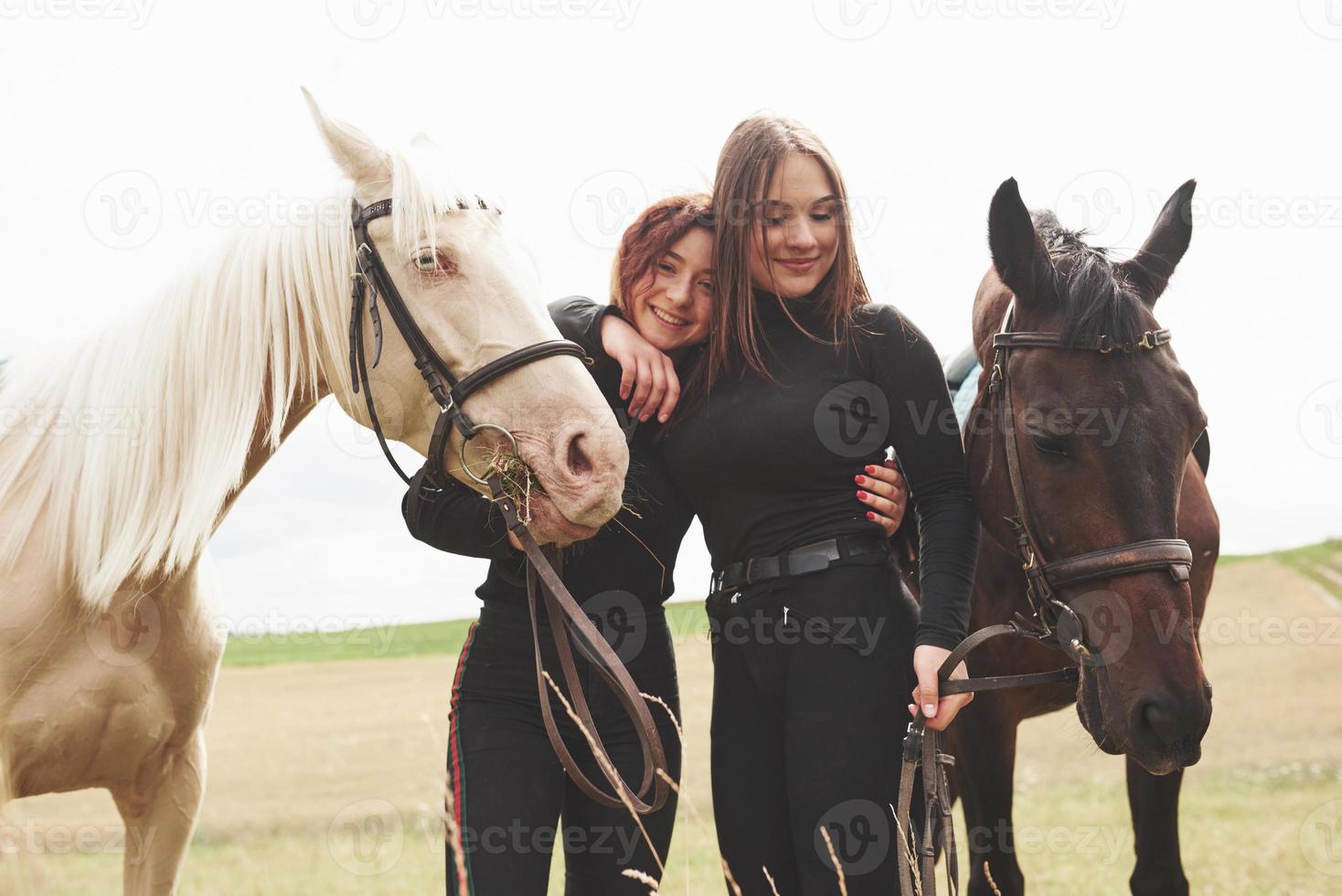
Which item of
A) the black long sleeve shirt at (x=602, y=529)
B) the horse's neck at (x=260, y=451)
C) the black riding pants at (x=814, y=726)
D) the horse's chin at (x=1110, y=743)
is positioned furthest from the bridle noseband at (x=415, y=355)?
the horse's chin at (x=1110, y=743)

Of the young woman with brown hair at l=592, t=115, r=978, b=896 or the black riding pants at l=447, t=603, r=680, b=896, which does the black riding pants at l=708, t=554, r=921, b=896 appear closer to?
the young woman with brown hair at l=592, t=115, r=978, b=896

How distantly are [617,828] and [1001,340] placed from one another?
1.58m

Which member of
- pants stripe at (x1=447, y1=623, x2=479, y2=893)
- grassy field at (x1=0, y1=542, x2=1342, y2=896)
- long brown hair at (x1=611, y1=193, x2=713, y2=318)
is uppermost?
long brown hair at (x1=611, y1=193, x2=713, y2=318)

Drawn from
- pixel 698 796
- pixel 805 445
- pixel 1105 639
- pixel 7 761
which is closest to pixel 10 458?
pixel 7 761

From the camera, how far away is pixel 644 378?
8.23ft

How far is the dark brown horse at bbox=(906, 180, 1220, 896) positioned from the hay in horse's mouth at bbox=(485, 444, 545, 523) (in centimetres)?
121

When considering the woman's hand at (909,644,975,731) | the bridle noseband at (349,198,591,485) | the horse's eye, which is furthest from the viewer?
the horse's eye

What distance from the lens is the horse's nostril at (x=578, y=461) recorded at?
87.0 inches

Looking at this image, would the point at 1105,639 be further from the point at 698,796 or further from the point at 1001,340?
the point at 698,796

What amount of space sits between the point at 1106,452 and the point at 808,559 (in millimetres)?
736

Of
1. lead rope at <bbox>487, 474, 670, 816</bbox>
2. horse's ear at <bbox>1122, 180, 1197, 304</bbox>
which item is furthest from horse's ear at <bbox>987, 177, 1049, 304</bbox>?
lead rope at <bbox>487, 474, 670, 816</bbox>

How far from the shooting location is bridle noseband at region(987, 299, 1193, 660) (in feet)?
7.47

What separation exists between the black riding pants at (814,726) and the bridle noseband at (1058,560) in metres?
0.35

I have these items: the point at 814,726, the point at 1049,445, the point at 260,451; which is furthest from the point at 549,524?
the point at 1049,445
